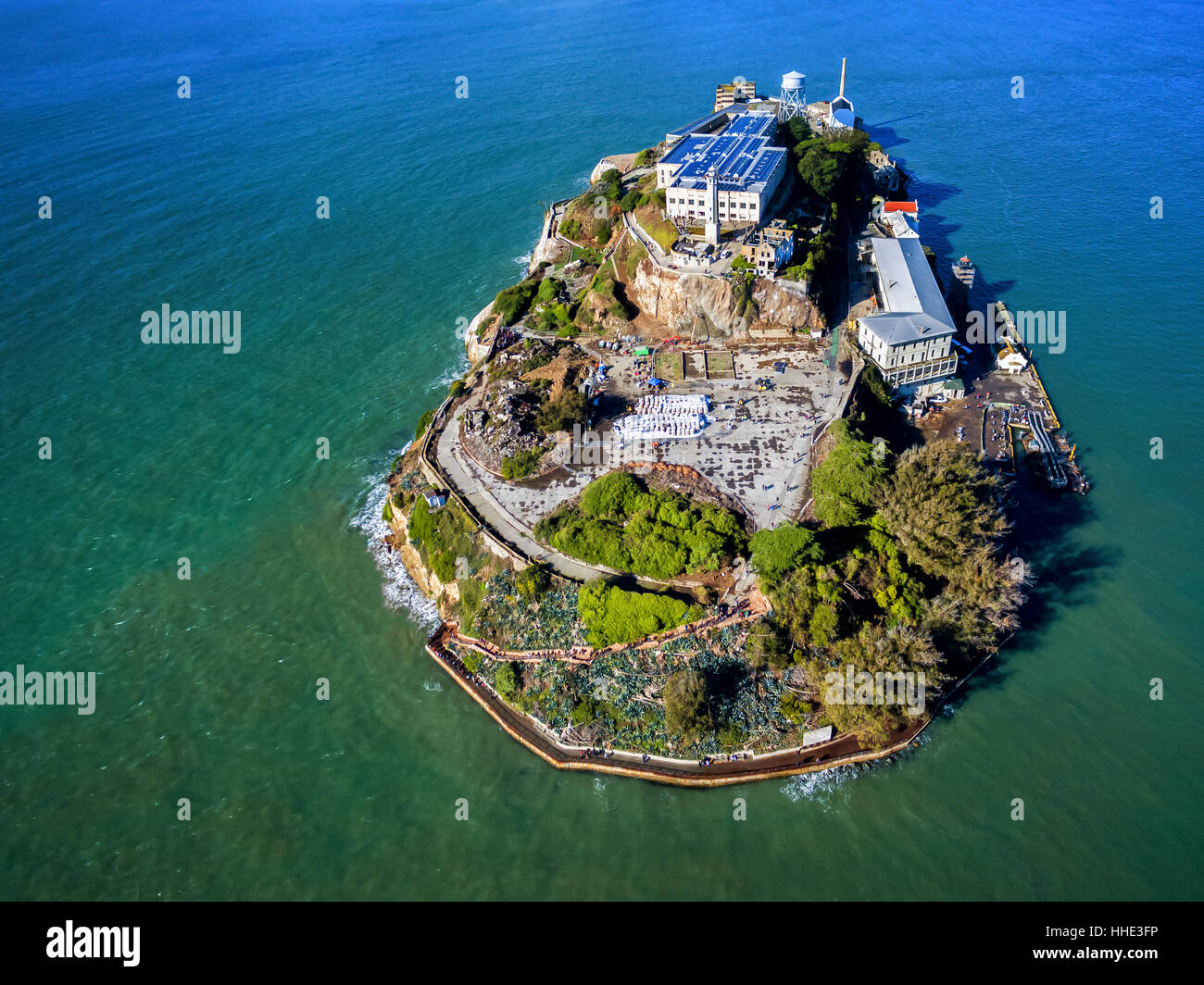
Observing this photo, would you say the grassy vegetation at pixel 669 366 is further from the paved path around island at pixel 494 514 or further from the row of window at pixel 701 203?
the paved path around island at pixel 494 514

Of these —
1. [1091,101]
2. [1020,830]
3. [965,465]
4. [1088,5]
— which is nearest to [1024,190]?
[1091,101]

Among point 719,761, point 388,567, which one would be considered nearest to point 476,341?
point 388,567

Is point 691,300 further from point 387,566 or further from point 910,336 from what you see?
point 387,566

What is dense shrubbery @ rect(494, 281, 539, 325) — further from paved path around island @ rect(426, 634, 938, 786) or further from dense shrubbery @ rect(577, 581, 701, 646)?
paved path around island @ rect(426, 634, 938, 786)

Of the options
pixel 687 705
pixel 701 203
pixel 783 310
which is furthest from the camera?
pixel 701 203

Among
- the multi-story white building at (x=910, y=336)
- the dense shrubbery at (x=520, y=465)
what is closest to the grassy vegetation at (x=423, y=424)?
the dense shrubbery at (x=520, y=465)

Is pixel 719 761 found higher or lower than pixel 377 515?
lower

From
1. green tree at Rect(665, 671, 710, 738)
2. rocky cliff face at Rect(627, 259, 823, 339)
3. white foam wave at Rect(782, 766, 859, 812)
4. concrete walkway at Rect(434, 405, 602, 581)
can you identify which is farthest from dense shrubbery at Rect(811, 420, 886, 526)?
rocky cliff face at Rect(627, 259, 823, 339)
